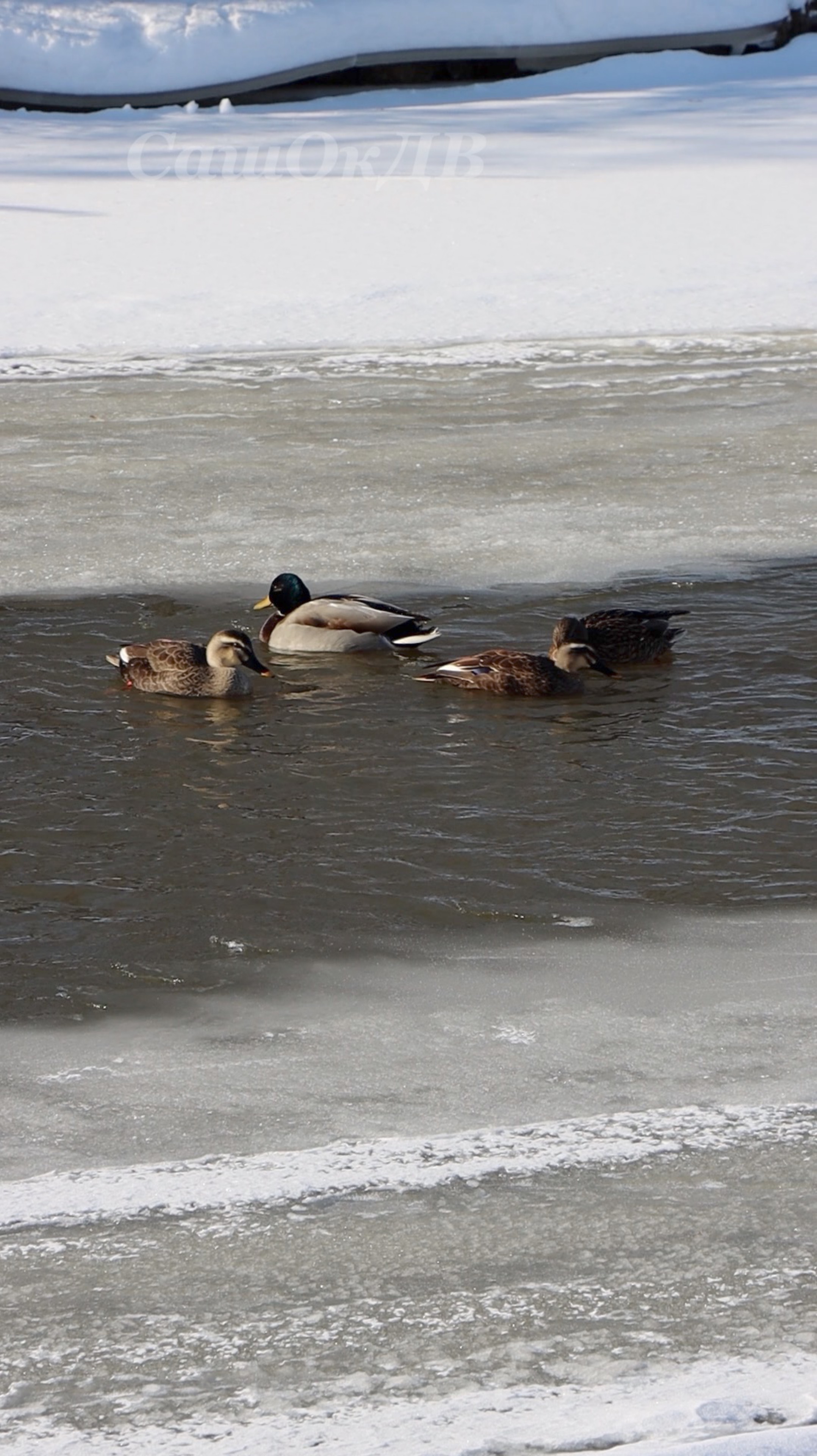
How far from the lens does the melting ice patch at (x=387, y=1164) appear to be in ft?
10.9

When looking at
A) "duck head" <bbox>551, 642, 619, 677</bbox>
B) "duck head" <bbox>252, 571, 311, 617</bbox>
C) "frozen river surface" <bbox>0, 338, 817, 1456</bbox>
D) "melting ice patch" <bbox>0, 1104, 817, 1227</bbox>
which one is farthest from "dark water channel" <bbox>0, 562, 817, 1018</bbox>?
"melting ice patch" <bbox>0, 1104, 817, 1227</bbox>

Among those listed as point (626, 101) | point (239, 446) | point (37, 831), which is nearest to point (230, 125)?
point (626, 101)

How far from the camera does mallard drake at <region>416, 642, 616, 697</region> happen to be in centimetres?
646

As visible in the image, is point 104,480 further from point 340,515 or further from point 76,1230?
point 76,1230

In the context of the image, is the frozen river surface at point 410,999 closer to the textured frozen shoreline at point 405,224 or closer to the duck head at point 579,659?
the duck head at point 579,659

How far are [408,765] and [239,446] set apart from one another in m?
4.77

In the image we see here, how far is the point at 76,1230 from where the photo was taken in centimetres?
324

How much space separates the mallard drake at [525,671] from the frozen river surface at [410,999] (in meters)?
0.07

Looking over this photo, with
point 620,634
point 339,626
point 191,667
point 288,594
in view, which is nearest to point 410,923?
point 191,667

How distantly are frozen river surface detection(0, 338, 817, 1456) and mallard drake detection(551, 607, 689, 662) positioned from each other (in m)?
0.11

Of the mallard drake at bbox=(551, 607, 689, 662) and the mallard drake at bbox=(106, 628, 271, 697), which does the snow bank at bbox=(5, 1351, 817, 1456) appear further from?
the mallard drake at bbox=(551, 607, 689, 662)

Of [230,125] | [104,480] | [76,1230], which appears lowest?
[76,1230]

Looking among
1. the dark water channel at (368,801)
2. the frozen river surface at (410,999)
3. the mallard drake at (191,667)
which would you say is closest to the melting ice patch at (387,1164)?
the frozen river surface at (410,999)

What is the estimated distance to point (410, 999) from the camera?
420 centimetres
